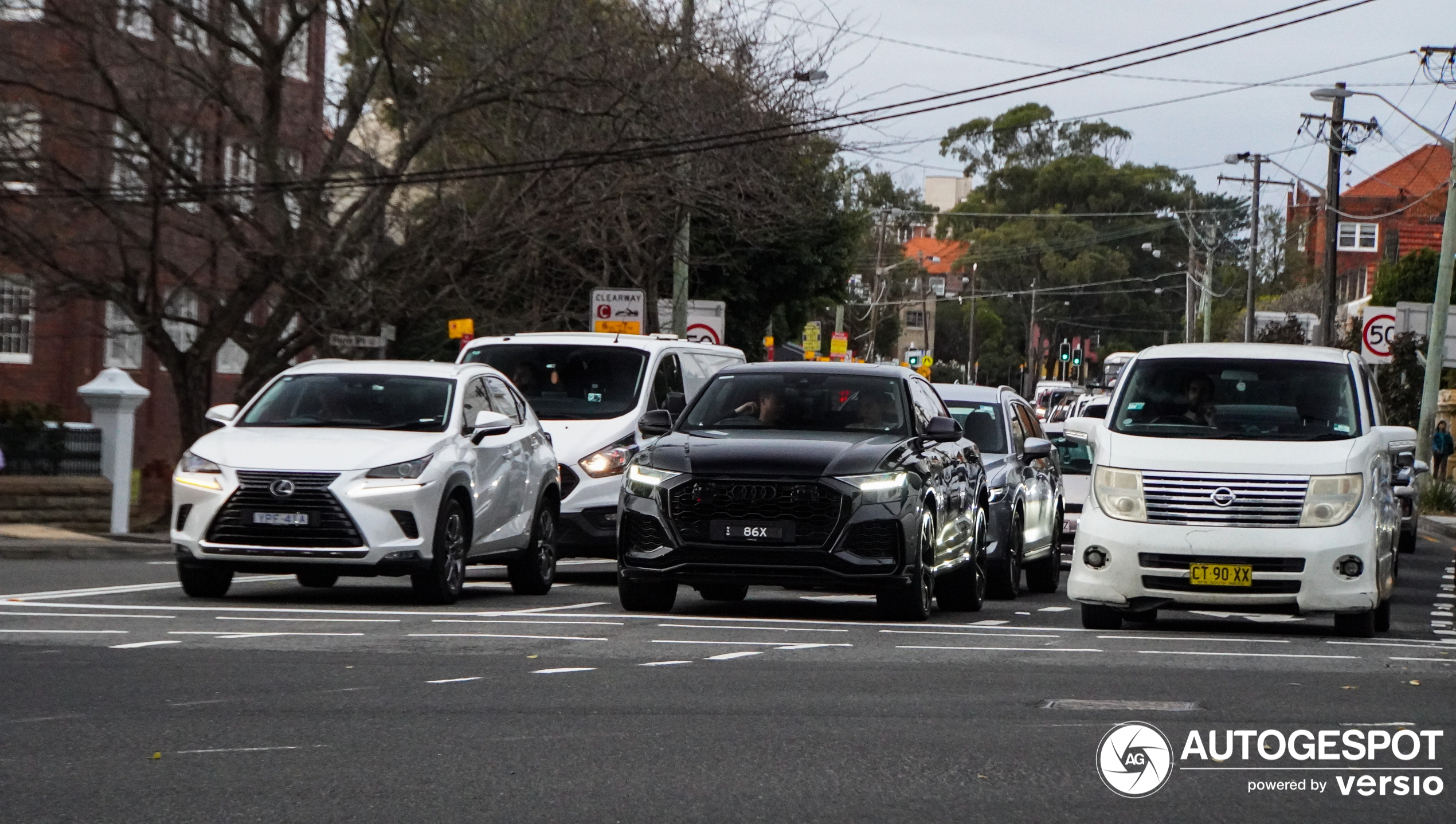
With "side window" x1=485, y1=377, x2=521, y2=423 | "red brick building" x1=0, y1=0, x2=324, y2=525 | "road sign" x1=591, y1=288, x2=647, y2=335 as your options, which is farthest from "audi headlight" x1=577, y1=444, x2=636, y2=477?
"road sign" x1=591, y1=288, x2=647, y2=335

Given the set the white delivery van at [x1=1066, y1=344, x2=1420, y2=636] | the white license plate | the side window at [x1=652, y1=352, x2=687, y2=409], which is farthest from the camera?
the side window at [x1=652, y1=352, x2=687, y2=409]

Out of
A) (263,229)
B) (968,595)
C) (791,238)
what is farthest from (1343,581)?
(791,238)

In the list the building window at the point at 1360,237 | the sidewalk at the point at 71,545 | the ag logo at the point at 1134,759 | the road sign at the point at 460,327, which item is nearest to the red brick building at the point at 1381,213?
the building window at the point at 1360,237

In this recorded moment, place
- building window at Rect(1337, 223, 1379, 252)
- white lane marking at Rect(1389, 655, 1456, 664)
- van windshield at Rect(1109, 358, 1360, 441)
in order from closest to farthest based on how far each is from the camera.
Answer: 1. white lane marking at Rect(1389, 655, 1456, 664)
2. van windshield at Rect(1109, 358, 1360, 441)
3. building window at Rect(1337, 223, 1379, 252)

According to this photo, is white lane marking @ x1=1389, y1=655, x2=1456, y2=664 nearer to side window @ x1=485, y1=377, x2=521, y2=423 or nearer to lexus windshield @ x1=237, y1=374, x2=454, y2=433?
lexus windshield @ x1=237, y1=374, x2=454, y2=433

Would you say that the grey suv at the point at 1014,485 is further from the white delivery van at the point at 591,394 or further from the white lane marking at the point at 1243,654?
the white lane marking at the point at 1243,654

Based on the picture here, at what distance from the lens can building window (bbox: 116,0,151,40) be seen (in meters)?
26.6

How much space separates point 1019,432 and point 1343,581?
6.29 metres

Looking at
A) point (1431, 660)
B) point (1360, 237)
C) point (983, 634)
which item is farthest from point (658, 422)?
point (1360, 237)

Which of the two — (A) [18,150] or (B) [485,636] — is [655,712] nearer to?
(B) [485,636]

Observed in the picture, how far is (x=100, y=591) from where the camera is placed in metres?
15.8

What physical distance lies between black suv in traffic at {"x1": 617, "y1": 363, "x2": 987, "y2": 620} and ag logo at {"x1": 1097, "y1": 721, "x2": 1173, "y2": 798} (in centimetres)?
487

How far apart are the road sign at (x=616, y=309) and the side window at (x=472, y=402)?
15.3m

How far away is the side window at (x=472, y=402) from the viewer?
1599cm
